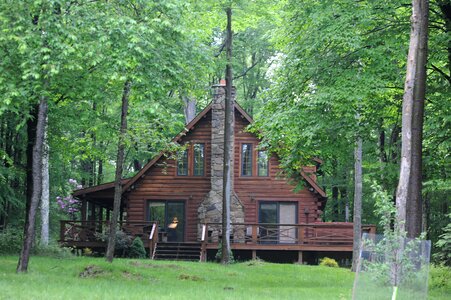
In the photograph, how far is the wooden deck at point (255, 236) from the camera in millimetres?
29828

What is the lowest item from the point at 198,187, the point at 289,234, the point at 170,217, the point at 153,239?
the point at 153,239

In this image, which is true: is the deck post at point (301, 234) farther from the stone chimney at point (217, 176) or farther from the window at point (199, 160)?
the window at point (199, 160)

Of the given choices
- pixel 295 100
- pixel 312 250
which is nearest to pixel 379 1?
pixel 295 100

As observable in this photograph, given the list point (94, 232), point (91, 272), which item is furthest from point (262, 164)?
point (91, 272)

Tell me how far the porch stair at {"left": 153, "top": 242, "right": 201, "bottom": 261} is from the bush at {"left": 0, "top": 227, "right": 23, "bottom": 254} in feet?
21.6

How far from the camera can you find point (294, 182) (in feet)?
76.1

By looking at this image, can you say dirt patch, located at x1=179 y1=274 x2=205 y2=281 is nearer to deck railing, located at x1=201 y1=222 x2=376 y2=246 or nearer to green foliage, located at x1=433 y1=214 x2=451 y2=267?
green foliage, located at x1=433 y1=214 x2=451 y2=267

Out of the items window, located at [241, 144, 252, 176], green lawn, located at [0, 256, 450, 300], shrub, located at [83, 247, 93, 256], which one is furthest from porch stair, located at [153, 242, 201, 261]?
green lawn, located at [0, 256, 450, 300]

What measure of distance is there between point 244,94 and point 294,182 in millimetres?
26630

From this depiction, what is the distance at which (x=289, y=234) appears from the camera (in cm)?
3136

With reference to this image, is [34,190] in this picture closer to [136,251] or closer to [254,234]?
[136,251]

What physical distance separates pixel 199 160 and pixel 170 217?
123 inches

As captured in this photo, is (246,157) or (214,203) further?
(246,157)

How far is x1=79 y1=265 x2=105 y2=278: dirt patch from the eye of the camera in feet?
57.8
